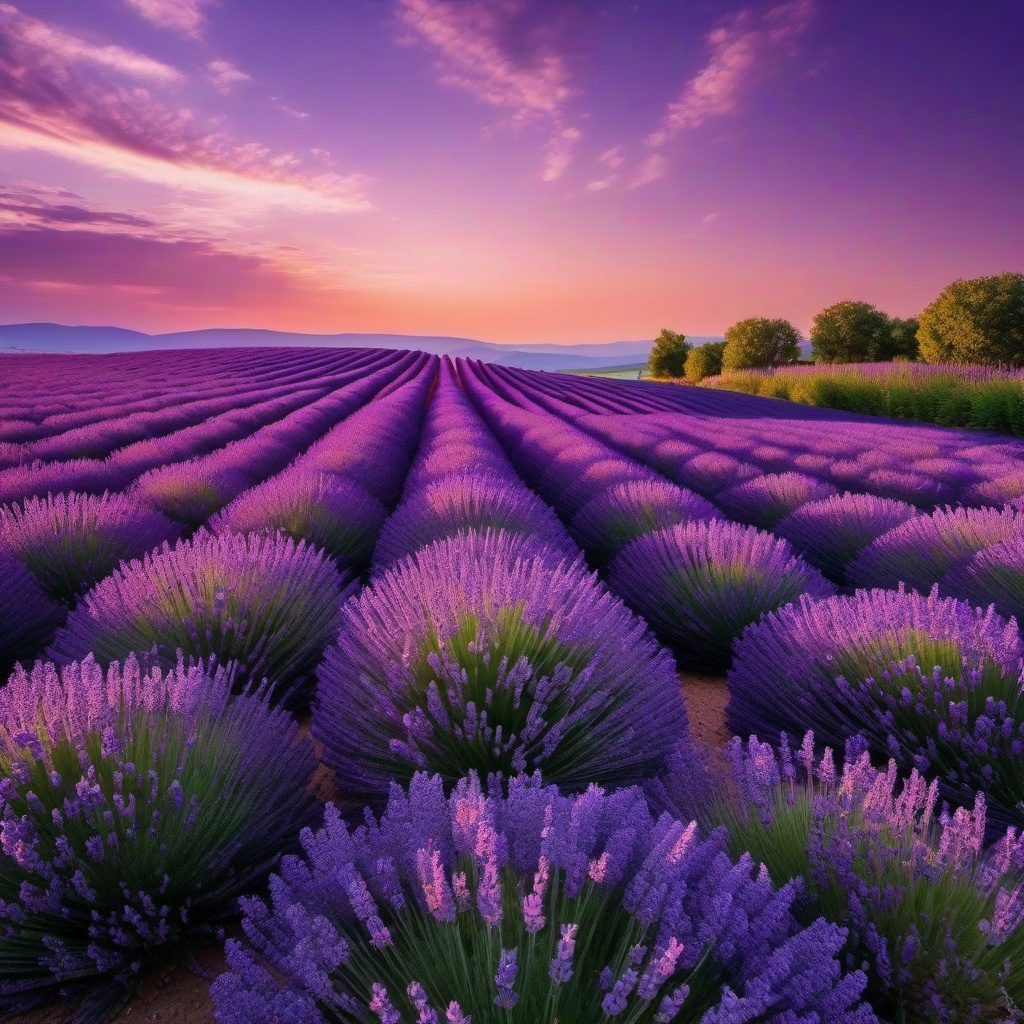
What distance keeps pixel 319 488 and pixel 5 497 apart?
2121 mm

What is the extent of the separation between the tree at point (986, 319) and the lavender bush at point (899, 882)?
36.4m

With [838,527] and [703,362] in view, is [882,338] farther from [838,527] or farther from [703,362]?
[838,527]

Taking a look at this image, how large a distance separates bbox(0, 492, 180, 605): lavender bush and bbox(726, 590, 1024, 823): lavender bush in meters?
2.78

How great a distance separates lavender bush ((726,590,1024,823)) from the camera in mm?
1627

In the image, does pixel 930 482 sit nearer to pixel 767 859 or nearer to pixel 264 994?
pixel 767 859

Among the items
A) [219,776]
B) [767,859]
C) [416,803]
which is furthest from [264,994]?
[767,859]

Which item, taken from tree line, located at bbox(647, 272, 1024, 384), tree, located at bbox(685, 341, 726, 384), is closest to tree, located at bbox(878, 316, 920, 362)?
tree line, located at bbox(647, 272, 1024, 384)

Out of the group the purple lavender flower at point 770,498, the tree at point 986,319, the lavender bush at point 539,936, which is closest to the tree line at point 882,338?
the tree at point 986,319

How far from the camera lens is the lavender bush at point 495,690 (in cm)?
155

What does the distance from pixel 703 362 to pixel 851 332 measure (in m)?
9.70

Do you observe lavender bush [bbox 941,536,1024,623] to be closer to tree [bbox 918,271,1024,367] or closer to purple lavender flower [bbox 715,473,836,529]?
purple lavender flower [bbox 715,473,836,529]

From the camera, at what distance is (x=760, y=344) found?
43.1 metres

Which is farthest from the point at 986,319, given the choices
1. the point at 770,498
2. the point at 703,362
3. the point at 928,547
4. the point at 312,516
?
the point at 312,516

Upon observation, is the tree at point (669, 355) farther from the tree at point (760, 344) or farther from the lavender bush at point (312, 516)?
the lavender bush at point (312, 516)
